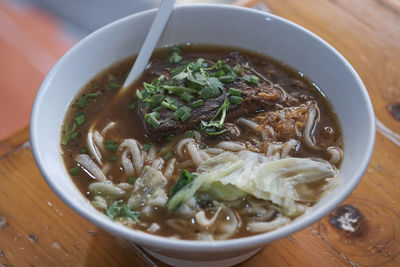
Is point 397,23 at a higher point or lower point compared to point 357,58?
higher

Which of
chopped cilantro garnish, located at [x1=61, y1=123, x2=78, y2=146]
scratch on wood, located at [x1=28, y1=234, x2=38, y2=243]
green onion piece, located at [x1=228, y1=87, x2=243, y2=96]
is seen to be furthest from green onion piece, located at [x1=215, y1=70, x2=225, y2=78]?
scratch on wood, located at [x1=28, y1=234, x2=38, y2=243]

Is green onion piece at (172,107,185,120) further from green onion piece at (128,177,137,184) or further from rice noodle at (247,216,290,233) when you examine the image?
rice noodle at (247,216,290,233)

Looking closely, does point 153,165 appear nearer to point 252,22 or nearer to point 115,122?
point 115,122

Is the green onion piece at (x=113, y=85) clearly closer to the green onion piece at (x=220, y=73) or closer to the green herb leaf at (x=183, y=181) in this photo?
the green onion piece at (x=220, y=73)

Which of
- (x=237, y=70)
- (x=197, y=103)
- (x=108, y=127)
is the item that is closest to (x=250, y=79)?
(x=237, y=70)

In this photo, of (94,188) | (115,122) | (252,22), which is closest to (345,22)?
(252,22)

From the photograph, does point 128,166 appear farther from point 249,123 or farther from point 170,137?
point 249,123
